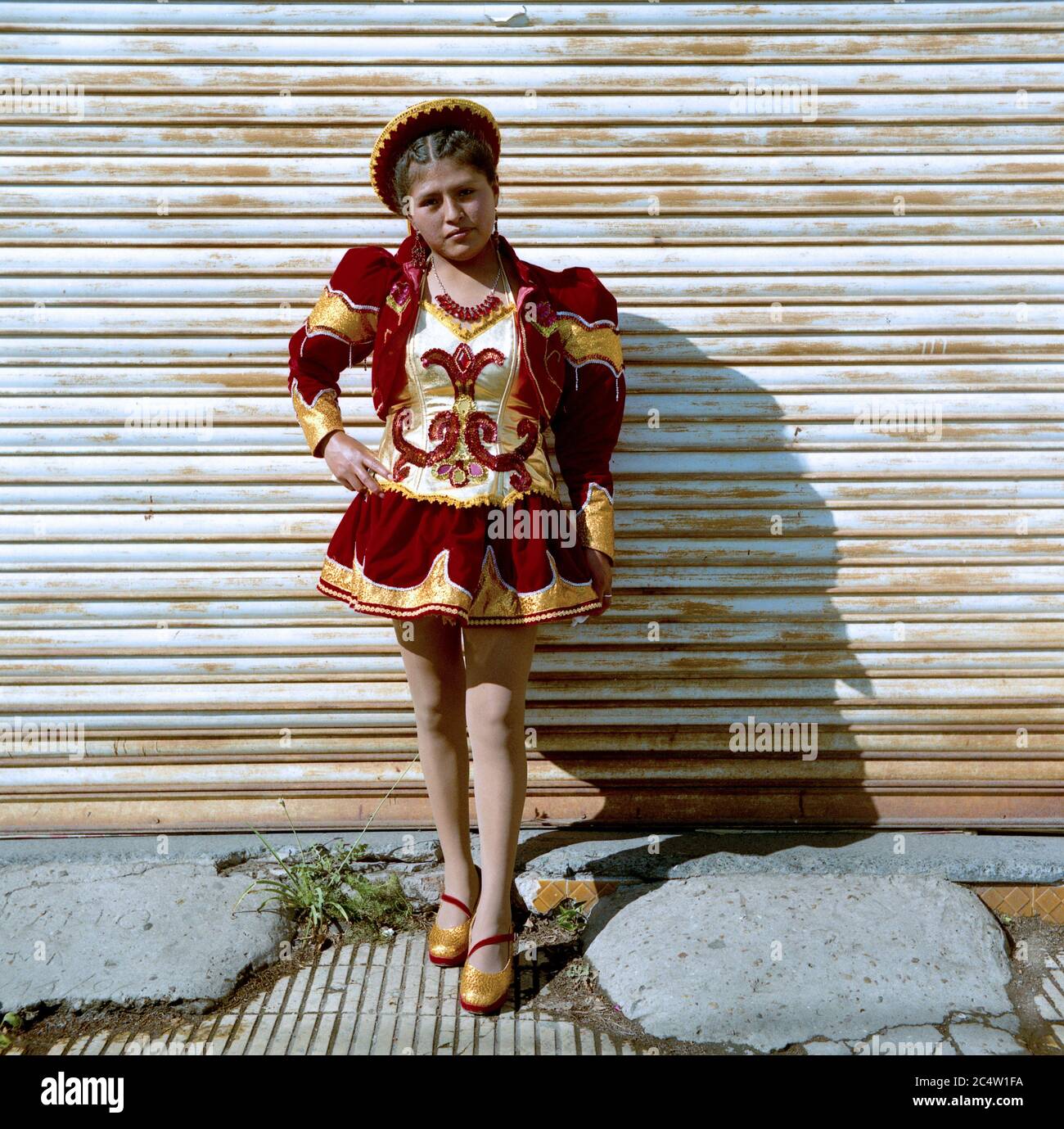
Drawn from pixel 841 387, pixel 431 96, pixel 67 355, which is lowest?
pixel 841 387

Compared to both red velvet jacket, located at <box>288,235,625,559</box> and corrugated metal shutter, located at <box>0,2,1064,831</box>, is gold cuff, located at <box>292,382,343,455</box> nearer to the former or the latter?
red velvet jacket, located at <box>288,235,625,559</box>

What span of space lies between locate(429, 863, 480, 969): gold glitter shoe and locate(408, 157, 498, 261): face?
194 cm

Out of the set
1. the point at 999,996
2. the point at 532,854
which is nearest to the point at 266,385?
the point at 532,854

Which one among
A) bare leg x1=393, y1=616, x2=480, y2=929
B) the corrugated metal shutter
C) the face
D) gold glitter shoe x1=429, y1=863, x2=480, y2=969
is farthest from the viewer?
the corrugated metal shutter

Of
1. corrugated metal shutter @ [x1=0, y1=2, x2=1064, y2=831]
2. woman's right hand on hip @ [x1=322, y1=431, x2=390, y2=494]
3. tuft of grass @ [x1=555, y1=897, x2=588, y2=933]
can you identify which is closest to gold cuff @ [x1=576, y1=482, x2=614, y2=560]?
woman's right hand on hip @ [x1=322, y1=431, x2=390, y2=494]

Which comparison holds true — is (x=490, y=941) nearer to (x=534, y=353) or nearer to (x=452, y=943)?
(x=452, y=943)

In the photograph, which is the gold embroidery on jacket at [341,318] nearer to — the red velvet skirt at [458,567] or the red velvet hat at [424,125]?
the red velvet hat at [424,125]

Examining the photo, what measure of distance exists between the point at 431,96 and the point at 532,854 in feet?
8.86

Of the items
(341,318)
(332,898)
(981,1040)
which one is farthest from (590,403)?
(981,1040)

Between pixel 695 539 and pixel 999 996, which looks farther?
pixel 695 539

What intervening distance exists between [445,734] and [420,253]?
4.65 ft

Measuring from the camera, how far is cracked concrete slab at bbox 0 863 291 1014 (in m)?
3.11

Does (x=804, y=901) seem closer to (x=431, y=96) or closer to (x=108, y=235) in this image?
(x=431, y=96)

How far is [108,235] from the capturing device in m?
3.78
